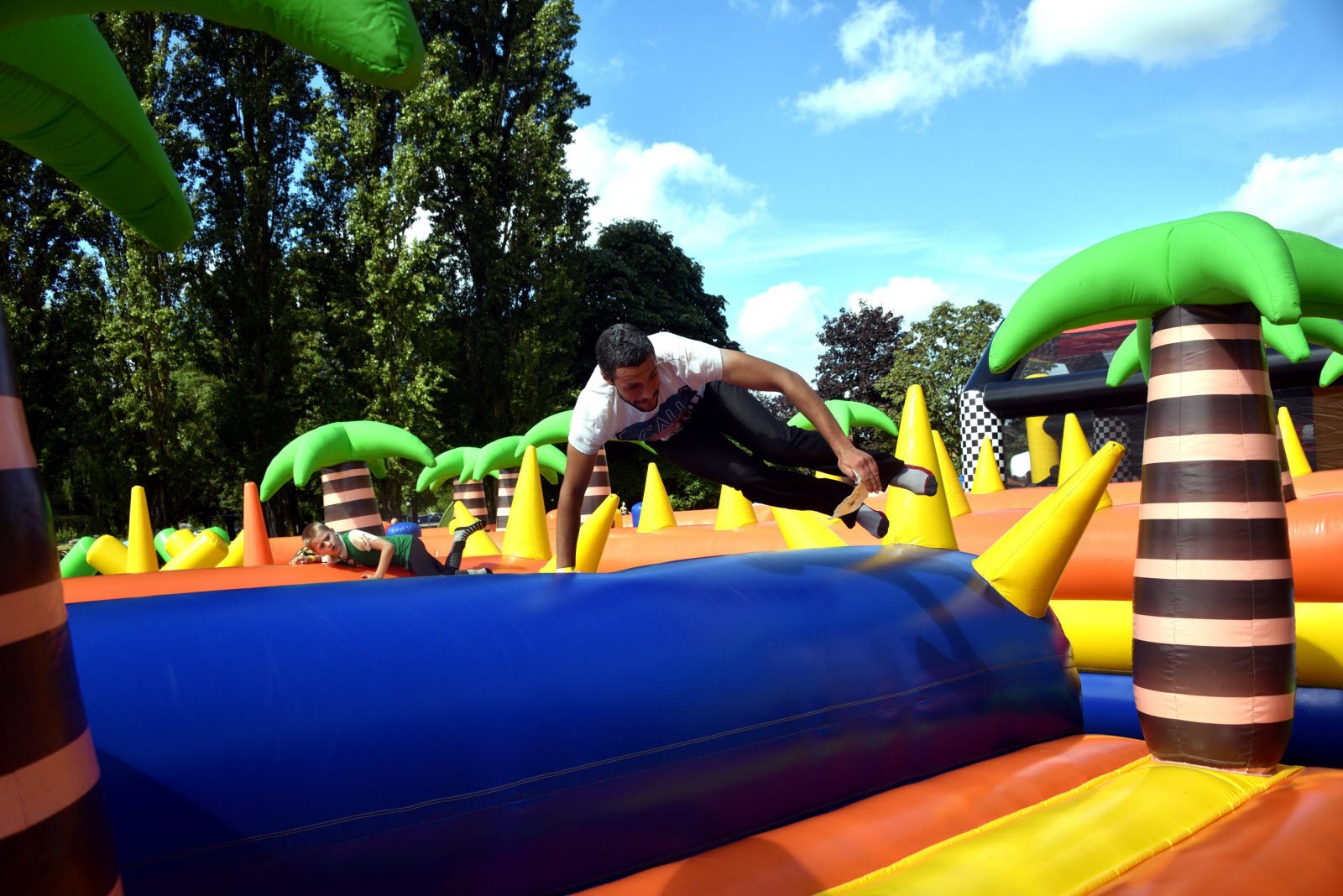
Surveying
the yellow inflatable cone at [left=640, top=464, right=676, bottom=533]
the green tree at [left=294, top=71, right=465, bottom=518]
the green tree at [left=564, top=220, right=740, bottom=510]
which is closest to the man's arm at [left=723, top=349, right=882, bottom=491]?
the yellow inflatable cone at [left=640, top=464, right=676, bottom=533]

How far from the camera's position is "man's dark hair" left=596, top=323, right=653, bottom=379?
2.73 meters

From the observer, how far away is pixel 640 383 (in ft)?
9.17

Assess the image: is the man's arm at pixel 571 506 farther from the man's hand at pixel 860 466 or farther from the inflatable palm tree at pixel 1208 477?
the inflatable palm tree at pixel 1208 477

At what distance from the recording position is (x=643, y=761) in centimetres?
208

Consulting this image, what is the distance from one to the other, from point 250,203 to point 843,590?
45.9 ft

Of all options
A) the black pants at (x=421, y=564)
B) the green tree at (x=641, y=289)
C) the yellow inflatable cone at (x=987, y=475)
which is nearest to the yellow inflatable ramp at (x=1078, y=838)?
the black pants at (x=421, y=564)

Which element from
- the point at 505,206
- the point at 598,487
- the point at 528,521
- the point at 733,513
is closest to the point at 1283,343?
the point at 528,521

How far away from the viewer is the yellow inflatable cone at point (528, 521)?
5.70 m

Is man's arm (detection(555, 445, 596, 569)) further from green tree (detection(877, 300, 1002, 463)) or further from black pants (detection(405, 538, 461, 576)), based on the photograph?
green tree (detection(877, 300, 1002, 463))

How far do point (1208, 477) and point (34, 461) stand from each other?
2.58 metres

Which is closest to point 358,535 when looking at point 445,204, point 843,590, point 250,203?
point 843,590

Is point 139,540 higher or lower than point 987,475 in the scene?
higher

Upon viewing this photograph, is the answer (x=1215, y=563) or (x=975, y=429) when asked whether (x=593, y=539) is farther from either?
(x=975, y=429)

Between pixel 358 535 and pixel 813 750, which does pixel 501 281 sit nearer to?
pixel 358 535
